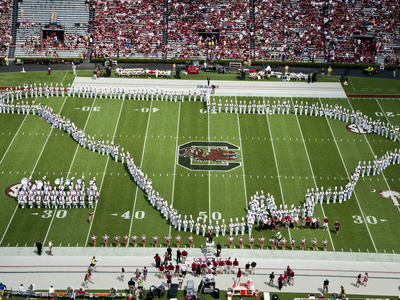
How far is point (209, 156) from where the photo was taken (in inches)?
2306

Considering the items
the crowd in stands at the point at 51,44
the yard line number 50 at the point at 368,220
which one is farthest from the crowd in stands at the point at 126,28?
the yard line number 50 at the point at 368,220

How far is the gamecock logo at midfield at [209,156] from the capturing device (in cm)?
5734

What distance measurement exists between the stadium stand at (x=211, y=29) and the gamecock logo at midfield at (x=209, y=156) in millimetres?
20283

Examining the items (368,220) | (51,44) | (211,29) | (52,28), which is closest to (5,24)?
(52,28)

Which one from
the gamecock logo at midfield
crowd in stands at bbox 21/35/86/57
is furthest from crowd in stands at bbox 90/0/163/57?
the gamecock logo at midfield

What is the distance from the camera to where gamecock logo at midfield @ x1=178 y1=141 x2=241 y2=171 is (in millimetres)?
57344

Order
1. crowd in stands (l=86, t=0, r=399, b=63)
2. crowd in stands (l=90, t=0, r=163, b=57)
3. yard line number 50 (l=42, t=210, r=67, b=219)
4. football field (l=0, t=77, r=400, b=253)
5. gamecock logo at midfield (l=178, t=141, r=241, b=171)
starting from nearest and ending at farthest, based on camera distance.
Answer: football field (l=0, t=77, r=400, b=253)
yard line number 50 (l=42, t=210, r=67, b=219)
gamecock logo at midfield (l=178, t=141, r=241, b=171)
crowd in stands (l=90, t=0, r=163, b=57)
crowd in stands (l=86, t=0, r=399, b=63)

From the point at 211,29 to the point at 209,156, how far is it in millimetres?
25696

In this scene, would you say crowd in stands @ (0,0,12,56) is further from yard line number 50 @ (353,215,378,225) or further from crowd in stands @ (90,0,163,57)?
yard line number 50 @ (353,215,378,225)

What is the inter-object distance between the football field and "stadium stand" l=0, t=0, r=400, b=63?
463 inches

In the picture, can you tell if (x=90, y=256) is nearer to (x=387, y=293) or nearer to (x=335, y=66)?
(x=387, y=293)

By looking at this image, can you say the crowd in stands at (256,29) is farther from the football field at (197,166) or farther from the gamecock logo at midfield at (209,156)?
the gamecock logo at midfield at (209,156)

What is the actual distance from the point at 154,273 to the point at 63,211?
9496 millimetres

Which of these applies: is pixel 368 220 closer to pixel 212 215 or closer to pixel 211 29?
pixel 212 215
